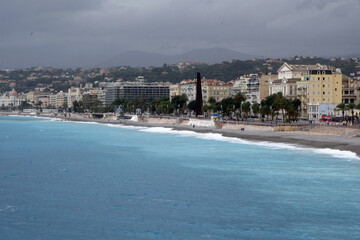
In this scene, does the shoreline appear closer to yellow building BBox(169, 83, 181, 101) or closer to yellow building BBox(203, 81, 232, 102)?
yellow building BBox(203, 81, 232, 102)

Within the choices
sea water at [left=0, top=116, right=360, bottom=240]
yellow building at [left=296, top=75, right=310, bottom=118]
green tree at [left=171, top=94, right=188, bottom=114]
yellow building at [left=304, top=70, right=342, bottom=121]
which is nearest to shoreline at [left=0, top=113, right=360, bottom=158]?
sea water at [left=0, top=116, right=360, bottom=240]

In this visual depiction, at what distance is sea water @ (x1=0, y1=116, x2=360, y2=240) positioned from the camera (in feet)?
70.7

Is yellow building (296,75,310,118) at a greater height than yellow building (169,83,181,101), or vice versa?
yellow building (169,83,181,101)

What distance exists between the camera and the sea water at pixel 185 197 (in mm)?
21547

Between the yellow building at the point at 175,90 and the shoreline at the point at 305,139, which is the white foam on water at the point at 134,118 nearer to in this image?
the yellow building at the point at 175,90

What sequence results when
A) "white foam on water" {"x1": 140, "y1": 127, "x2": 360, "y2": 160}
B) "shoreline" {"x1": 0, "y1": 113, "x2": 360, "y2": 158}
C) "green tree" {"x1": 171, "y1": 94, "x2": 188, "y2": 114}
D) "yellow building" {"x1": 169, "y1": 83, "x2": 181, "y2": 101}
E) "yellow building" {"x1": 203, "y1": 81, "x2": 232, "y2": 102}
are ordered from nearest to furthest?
"white foam on water" {"x1": 140, "y1": 127, "x2": 360, "y2": 160} → "shoreline" {"x1": 0, "y1": 113, "x2": 360, "y2": 158} → "green tree" {"x1": 171, "y1": 94, "x2": 188, "y2": 114} → "yellow building" {"x1": 203, "y1": 81, "x2": 232, "y2": 102} → "yellow building" {"x1": 169, "y1": 83, "x2": 181, "y2": 101}

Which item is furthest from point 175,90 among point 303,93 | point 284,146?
point 284,146

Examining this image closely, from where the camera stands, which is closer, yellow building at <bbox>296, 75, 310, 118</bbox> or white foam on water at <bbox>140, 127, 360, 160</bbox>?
white foam on water at <bbox>140, 127, 360, 160</bbox>

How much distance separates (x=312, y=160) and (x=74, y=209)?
2032cm

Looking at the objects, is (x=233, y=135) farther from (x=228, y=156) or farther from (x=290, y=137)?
(x=228, y=156)

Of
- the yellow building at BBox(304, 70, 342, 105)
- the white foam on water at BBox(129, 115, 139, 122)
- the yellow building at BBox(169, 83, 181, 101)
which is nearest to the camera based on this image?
the yellow building at BBox(304, 70, 342, 105)

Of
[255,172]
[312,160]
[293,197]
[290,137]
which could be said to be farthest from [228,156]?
[293,197]

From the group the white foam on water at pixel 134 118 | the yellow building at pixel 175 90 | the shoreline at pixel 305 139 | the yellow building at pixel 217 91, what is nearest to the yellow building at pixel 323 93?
the shoreline at pixel 305 139

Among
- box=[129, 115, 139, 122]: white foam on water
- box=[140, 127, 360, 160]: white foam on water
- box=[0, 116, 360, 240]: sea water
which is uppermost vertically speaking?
box=[129, 115, 139, 122]: white foam on water
